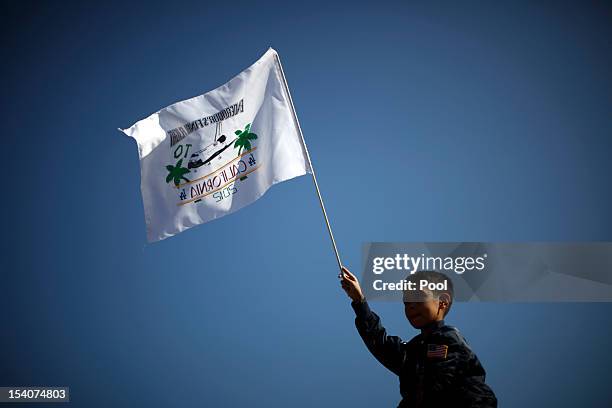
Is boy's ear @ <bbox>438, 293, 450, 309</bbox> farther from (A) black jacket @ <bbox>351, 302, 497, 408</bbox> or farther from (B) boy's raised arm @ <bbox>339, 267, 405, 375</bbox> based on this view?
(B) boy's raised arm @ <bbox>339, 267, 405, 375</bbox>

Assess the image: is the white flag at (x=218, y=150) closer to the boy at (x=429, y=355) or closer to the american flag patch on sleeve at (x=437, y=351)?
the boy at (x=429, y=355)

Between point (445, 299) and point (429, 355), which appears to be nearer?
point (429, 355)

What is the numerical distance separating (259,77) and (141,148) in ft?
2.71

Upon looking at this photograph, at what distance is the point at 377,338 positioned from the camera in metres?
2.50

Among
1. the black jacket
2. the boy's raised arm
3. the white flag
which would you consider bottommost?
the black jacket

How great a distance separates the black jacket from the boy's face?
33mm

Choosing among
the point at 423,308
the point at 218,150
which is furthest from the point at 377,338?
the point at 218,150

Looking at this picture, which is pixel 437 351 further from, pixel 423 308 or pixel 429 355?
pixel 423 308

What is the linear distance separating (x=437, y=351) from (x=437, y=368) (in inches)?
2.3

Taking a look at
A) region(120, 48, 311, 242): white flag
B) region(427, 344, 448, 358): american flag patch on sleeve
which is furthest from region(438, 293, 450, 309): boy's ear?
region(120, 48, 311, 242): white flag

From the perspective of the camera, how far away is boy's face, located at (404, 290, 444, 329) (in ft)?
8.07

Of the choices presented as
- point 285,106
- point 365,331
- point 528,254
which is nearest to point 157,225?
point 285,106

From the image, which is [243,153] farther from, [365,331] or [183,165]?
[365,331]

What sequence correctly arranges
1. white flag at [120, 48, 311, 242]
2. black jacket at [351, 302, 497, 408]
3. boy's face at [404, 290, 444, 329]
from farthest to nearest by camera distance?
white flag at [120, 48, 311, 242]
boy's face at [404, 290, 444, 329]
black jacket at [351, 302, 497, 408]
